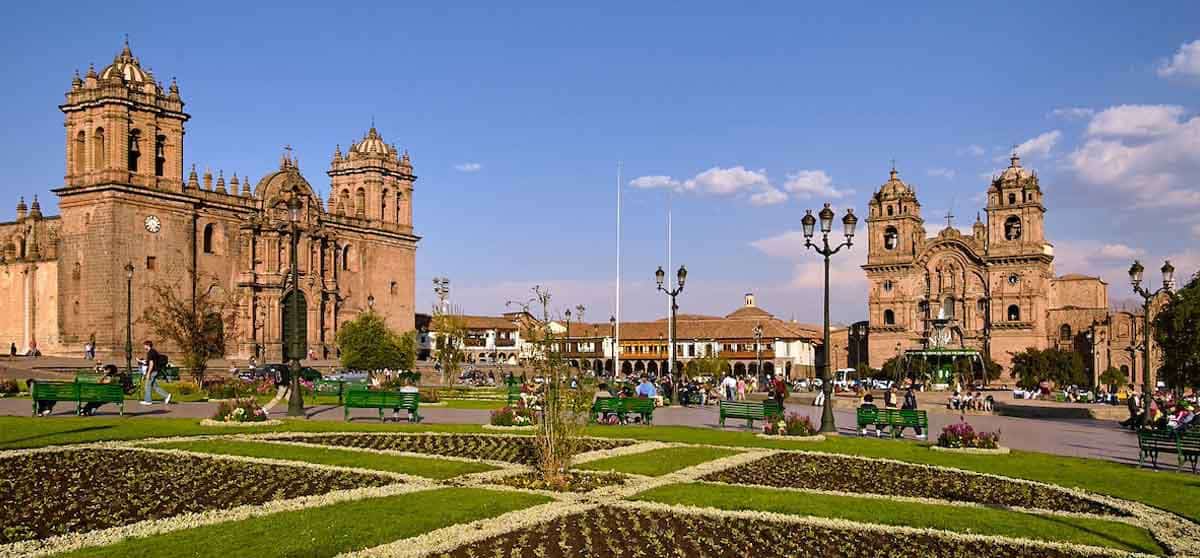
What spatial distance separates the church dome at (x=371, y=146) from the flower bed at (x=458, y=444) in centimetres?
6297

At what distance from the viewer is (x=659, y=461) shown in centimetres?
1838

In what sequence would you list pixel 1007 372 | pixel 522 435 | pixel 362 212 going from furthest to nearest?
pixel 1007 372 < pixel 362 212 < pixel 522 435

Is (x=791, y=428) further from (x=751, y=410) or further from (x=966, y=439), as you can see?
(x=966, y=439)

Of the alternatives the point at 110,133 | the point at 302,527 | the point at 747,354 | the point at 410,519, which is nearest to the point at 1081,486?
the point at 410,519

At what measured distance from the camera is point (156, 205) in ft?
199

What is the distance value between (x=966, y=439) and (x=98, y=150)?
2087 inches

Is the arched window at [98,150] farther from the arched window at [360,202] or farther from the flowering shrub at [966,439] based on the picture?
the flowering shrub at [966,439]

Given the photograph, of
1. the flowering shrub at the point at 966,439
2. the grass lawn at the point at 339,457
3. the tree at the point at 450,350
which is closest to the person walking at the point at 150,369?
the grass lawn at the point at 339,457

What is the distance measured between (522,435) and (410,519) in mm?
10686

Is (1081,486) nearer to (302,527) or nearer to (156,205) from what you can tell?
(302,527)

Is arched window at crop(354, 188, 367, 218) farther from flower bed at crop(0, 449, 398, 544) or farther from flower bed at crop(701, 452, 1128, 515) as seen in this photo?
flower bed at crop(701, 452, 1128, 515)

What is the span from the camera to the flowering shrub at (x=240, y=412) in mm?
23984

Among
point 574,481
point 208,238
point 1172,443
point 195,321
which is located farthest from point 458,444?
point 208,238

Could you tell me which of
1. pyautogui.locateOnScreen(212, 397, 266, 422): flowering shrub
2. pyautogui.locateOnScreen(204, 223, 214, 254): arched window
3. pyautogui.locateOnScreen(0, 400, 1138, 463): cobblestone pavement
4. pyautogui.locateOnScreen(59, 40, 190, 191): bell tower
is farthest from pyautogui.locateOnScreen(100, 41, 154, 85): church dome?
pyautogui.locateOnScreen(212, 397, 266, 422): flowering shrub
